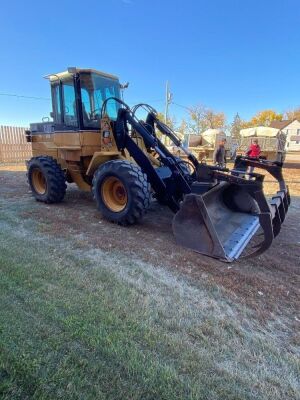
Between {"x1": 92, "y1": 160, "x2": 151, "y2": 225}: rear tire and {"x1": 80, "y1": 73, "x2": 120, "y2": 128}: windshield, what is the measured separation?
1423 millimetres

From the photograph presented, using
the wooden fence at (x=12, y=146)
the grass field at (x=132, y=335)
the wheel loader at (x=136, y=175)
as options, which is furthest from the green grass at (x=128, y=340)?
the wooden fence at (x=12, y=146)

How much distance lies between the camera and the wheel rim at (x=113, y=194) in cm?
477

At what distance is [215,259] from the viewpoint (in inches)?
137

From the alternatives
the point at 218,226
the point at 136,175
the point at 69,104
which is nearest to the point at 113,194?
the point at 136,175

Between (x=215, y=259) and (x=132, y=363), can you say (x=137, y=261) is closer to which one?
(x=215, y=259)

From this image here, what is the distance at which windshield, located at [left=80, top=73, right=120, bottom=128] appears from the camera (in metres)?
5.51

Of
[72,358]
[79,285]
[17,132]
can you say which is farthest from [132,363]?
[17,132]

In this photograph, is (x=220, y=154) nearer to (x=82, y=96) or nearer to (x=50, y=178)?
(x=82, y=96)

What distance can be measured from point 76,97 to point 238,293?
15.3 ft

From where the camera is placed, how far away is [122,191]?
4.82 m

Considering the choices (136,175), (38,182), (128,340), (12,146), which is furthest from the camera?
(12,146)

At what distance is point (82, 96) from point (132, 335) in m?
4.74

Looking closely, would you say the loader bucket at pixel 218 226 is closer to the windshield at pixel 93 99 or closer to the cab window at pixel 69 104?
the windshield at pixel 93 99

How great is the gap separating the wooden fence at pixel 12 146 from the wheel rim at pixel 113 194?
13493 mm
